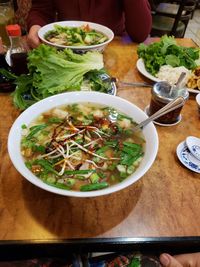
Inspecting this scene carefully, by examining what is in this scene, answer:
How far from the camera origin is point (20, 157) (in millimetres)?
902

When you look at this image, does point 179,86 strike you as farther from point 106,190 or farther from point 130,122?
point 106,190

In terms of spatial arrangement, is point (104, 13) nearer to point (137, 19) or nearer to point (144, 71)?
point (137, 19)

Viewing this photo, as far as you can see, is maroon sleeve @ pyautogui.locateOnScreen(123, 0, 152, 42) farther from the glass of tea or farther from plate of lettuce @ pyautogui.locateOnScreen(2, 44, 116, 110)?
the glass of tea

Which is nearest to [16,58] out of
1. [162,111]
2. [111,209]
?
[162,111]

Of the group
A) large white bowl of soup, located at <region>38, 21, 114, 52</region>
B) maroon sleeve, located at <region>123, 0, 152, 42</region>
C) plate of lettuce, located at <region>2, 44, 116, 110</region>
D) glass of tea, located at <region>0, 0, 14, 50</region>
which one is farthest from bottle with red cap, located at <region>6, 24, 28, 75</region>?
maroon sleeve, located at <region>123, 0, 152, 42</region>

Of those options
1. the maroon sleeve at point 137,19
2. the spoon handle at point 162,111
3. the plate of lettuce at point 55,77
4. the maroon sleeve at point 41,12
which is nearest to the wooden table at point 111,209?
the spoon handle at point 162,111

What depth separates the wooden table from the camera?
847 mm

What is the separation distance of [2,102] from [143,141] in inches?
30.6

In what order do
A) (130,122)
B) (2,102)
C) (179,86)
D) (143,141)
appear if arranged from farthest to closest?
1. (2,102)
2. (179,86)
3. (130,122)
4. (143,141)

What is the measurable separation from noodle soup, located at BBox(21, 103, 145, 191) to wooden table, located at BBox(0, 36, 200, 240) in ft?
Answer: 0.32

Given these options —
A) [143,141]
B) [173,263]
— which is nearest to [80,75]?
[143,141]

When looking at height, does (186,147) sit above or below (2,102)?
above

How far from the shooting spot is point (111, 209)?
0.92 m

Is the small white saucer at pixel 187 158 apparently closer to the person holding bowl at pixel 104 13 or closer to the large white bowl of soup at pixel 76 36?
the large white bowl of soup at pixel 76 36
